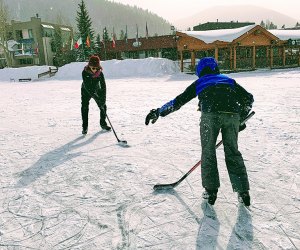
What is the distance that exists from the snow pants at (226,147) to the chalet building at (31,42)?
56.7 m

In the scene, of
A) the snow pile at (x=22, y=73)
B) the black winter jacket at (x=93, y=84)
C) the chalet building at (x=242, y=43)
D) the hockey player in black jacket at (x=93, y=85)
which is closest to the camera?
the hockey player in black jacket at (x=93, y=85)

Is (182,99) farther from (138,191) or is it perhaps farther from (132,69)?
(132,69)

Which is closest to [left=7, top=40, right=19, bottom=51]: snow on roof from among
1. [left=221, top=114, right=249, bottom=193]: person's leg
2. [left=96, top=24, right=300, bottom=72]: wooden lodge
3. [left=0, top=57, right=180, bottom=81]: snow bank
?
[left=0, top=57, right=180, bottom=81]: snow bank

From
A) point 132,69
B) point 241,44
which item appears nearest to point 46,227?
point 241,44

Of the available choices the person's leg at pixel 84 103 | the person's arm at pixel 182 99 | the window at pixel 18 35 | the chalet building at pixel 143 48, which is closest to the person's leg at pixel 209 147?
the person's arm at pixel 182 99

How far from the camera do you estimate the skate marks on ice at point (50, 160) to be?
14.8 feet

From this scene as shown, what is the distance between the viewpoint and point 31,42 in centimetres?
5625

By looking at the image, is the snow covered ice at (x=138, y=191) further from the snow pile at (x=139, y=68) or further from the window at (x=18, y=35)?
the window at (x=18, y=35)

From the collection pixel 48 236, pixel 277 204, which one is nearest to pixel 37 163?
pixel 48 236

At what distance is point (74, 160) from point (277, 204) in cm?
334

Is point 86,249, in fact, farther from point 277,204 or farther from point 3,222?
point 277,204

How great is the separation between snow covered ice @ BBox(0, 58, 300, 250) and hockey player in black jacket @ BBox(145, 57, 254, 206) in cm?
40

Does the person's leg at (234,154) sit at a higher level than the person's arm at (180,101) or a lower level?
lower

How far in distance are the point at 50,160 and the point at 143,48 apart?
128 feet
